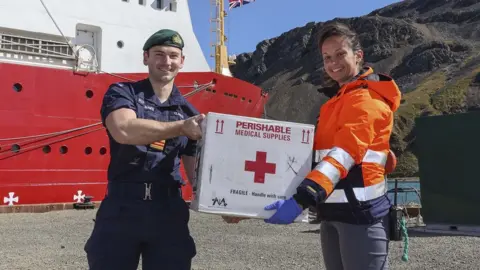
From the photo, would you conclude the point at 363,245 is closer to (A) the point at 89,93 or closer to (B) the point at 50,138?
(B) the point at 50,138

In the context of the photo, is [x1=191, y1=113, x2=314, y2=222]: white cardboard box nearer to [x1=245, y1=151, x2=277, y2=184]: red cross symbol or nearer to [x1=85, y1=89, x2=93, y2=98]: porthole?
[x1=245, y1=151, x2=277, y2=184]: red cross symbol

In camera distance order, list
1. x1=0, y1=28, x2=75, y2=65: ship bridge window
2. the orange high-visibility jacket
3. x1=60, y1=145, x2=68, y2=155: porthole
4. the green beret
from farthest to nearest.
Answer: x1=60, y1=145, x2=68, y2=155: porthole, x1=0, y1=28, x2=75, y2=65: ship bridge window, the green beret, the orange high-visibility jacket

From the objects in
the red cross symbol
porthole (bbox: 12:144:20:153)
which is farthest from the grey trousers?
porthole (bbox: 12:144:20:153)

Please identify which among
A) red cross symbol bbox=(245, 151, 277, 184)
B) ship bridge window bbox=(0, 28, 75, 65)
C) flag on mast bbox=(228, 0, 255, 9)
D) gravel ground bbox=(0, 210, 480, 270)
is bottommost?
gravel ground bbox=(0, 210, 480, 270)

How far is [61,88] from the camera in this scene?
406 inches

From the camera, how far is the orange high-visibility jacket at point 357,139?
2082 millimetres

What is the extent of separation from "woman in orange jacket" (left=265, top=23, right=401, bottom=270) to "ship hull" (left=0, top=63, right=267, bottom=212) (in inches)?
Result: 340

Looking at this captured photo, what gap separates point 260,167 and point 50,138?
8.77 m

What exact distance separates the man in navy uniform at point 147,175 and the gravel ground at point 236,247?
2.54 metres

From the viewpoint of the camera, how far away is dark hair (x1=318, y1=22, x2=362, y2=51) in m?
2.33

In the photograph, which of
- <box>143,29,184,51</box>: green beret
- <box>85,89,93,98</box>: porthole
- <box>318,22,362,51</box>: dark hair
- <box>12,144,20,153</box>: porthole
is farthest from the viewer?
<box>85,89,93,98</box>: porthole

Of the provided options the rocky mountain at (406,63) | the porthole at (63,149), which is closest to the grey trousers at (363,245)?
the porthole at (63,149)

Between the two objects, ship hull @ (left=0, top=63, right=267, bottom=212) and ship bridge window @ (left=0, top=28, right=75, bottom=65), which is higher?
ship bridge window @ (left=0, top=28, right=75, bottom=65)

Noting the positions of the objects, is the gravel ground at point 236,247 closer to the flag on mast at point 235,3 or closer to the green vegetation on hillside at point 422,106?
the flag on mast at point 235,3
